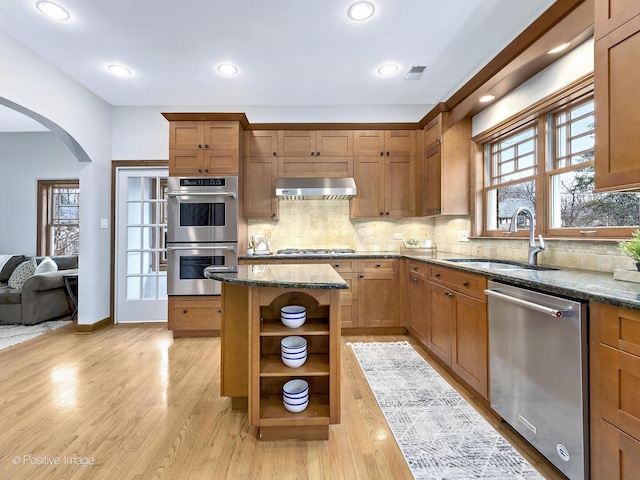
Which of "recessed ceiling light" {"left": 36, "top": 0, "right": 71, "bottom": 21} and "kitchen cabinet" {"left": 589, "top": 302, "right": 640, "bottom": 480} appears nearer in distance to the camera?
"kitchen cabinet" {"left": 589, "top": 302, "right": 640, "bottom": 480}

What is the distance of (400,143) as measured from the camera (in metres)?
3.84

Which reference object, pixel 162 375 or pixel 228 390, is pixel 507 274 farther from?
pixel 162 375

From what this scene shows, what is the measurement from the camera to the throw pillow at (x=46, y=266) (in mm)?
4166

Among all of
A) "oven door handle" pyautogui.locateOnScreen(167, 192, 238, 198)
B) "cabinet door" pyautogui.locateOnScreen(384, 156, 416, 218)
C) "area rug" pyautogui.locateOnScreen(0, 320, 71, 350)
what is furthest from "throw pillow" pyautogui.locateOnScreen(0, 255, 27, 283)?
"cabinet door" pyautogui.locateOnScreen(384, 156, 416, 218)

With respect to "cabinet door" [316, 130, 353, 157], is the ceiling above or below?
above

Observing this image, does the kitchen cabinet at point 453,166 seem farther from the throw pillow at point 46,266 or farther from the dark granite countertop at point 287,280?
the throw pillow at point 46,266

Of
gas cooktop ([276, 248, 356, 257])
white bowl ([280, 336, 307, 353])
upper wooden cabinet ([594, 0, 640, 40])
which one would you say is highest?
upper wooden cabinet ([594, 0, 640, 40])

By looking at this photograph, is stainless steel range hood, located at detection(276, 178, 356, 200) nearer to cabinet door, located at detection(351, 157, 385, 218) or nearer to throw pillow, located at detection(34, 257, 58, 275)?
cabinet door, located at detection(351, 157, 385, 218)

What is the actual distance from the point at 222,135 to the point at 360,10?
1.93m

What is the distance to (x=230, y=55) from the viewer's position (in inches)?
114

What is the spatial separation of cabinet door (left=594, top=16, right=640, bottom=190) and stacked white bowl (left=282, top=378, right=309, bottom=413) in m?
1.77

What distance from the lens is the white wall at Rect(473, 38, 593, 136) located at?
76.2 inches

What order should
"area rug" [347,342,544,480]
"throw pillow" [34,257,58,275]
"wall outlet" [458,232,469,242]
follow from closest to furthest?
"area rug" [347,342,544,480]
"wall outlet" [458,232,469,242]
"throw pillow" [34,257,58,275]

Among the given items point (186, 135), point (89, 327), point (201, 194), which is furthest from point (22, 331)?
point (186, 135)
